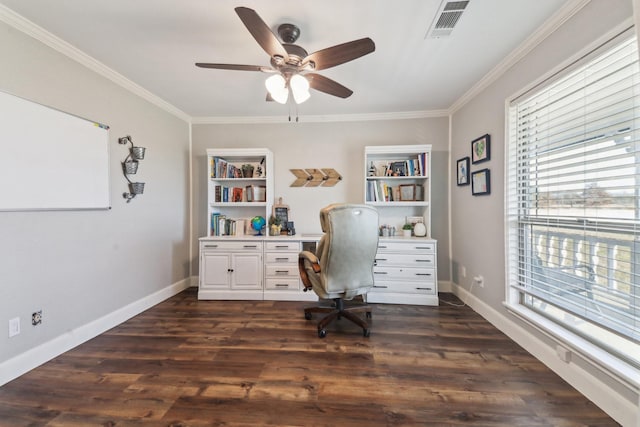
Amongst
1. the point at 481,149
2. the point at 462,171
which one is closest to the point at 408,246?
the point at 462,171

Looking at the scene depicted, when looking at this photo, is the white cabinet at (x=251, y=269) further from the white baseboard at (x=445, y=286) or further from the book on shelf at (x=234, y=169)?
the white baseboard at (x=445, y=286)

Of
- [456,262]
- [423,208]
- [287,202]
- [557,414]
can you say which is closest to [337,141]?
[287,202]

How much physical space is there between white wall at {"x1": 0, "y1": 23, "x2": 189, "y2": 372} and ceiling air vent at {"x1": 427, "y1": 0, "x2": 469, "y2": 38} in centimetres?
279

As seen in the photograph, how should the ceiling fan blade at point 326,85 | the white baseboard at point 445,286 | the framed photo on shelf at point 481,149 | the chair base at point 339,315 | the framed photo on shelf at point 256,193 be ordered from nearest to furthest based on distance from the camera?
the ceiling fan blade at point 326,85 → the chair base at point 339,315 → the framed photo on shelf at point 481,149 → the white baseboard at point 445,286 → the framed photo on shelf at point 256,193

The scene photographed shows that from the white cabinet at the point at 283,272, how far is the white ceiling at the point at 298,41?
5.83ft

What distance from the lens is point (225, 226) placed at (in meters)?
3.34

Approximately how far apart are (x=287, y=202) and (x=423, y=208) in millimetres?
1848

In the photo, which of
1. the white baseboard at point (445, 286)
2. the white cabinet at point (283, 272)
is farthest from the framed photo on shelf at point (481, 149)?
the white cabinet at point (283, 272)

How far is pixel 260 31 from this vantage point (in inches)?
55.3

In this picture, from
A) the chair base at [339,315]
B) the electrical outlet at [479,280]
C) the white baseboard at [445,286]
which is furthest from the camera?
the white baseboard at [445,286]

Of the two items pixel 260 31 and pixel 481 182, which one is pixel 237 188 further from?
pixel 481 182

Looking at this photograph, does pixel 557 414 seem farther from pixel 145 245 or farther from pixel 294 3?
pixel 145 245

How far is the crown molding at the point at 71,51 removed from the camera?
1.63m

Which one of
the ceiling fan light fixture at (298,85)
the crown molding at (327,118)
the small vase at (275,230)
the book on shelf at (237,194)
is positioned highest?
the crown molding at (327,118)
